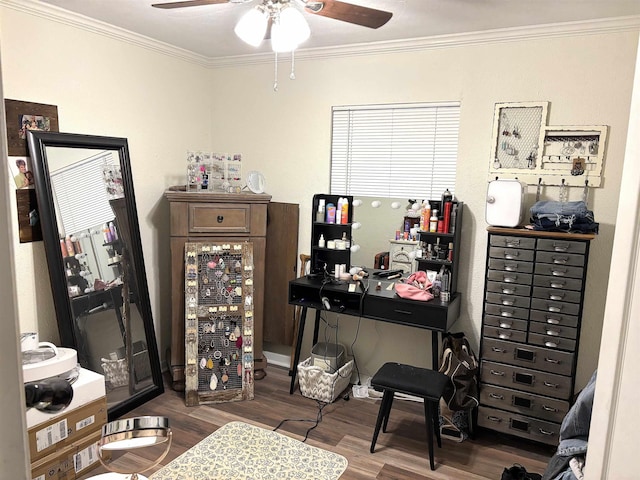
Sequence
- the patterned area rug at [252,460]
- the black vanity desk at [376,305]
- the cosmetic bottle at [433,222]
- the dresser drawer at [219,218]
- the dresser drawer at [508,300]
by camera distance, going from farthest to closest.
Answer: the dresser drawer at [219,218]
the cosmetic bottle at [433,222]
the black vanity desk at [376,305]
the dresser drawer at [508,300]
the patterned area rug at [252,460]

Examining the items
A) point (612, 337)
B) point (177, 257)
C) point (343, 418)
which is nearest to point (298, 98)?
point (177, 257)

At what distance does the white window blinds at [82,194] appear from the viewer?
9.06 ft

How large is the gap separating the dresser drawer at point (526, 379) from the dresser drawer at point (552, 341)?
0.16m

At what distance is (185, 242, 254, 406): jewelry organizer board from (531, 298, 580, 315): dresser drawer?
72.4 inches

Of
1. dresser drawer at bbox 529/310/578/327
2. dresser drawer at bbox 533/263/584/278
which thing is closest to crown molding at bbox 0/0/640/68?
dresser drawer at bbox 533/263/584/278

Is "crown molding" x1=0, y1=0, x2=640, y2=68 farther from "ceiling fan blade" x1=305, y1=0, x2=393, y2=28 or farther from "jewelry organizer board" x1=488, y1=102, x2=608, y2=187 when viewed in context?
"ceiling fan blade" x1=305, y1=0, x2=393, y2=28

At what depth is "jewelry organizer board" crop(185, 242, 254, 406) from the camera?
3209 millimetres

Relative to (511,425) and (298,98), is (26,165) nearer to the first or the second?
(298,98)

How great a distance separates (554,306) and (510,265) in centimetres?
32

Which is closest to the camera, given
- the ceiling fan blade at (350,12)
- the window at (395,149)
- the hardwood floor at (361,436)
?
→ the ceiling fan blade at (350,12)

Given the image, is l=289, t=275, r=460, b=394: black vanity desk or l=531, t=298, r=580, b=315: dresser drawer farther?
l=289, t=275, r=460, b=394: black vanity desk

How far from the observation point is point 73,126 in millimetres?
2887

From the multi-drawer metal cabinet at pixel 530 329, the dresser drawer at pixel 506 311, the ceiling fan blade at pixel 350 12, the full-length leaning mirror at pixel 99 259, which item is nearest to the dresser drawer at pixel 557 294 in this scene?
the multi-drawer metal cabinet at pixel 530 329

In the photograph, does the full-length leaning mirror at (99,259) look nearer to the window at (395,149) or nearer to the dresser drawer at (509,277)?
the window at (395,149)
